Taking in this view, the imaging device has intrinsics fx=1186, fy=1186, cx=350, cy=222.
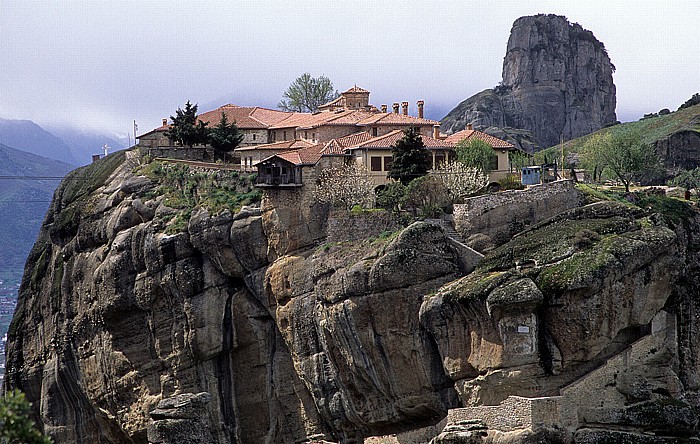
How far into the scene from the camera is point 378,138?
242 feet

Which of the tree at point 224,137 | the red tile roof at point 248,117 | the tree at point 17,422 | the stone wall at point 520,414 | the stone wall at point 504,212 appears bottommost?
the stone wall at point 520,414

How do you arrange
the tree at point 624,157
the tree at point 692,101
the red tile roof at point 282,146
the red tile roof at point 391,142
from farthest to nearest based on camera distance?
the tree at point 692,101
the tree at point 624,157
the red tile roof at point 282,146
the red tile roof at point 391,142

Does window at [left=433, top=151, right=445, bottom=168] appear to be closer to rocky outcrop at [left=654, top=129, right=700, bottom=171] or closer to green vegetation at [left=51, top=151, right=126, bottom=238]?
green vegetation at [left=51, top=151, right=126, bottom=238]

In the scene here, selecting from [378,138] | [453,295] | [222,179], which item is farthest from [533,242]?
[222,179]

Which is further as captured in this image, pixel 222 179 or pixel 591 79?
pixel 591 79

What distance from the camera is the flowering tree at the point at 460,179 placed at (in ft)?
219

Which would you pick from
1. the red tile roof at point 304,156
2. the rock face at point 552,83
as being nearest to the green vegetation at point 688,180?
the red tile roof at point 304,156

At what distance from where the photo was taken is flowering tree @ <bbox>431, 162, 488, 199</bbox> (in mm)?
66688

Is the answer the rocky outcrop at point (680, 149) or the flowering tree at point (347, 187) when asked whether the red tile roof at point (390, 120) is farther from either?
the rocky outcrop at point (680, 149)

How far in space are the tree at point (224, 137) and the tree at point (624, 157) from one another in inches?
1033

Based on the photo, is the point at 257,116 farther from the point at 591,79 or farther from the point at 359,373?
the point at 591,79

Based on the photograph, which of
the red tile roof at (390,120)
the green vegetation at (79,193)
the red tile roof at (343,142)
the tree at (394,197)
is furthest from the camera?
the green vegetation at (79,193)

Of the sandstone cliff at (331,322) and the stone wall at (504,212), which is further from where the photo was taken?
the stone wall at (504,212)

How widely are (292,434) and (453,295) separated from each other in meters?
19.5
